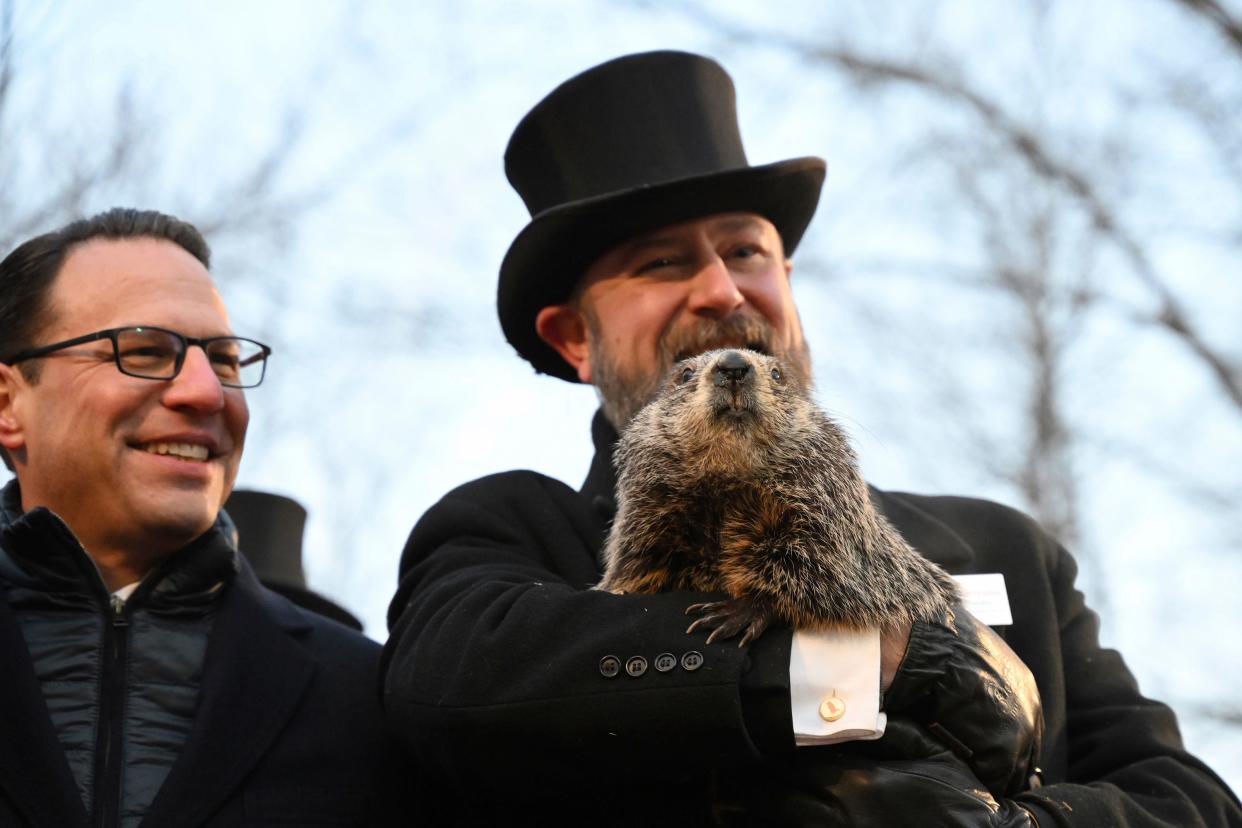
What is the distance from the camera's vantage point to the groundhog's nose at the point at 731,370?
2.95 meters

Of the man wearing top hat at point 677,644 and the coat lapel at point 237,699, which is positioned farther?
the coat lapel at point 237,699

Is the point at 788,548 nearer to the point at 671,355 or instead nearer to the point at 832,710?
the point at 832,710

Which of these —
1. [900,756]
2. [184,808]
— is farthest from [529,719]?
[184,808]

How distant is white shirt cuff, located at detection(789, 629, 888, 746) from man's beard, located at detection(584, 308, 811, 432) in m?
1.01

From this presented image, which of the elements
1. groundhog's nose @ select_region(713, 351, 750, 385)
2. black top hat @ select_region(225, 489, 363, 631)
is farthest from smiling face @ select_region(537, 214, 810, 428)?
black top hat @ select_region(225, 489, 363, 631)

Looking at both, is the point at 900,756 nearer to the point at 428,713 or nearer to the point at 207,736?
the point at 428,713

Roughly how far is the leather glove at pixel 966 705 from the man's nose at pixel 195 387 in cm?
193

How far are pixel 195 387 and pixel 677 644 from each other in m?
1.64

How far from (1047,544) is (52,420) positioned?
258 cm

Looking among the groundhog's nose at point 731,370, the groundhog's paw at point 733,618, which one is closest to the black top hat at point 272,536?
the groundhog's nose at point 731,370

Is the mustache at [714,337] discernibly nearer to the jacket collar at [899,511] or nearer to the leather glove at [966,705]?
the jacket collar at [899,511]

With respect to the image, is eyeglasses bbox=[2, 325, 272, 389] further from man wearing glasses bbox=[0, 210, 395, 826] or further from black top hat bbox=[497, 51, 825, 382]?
black top hat bbox=[497, 51, 825, 382]

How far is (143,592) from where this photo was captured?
3.30 meters

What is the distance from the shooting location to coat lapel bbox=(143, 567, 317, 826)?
297cm
